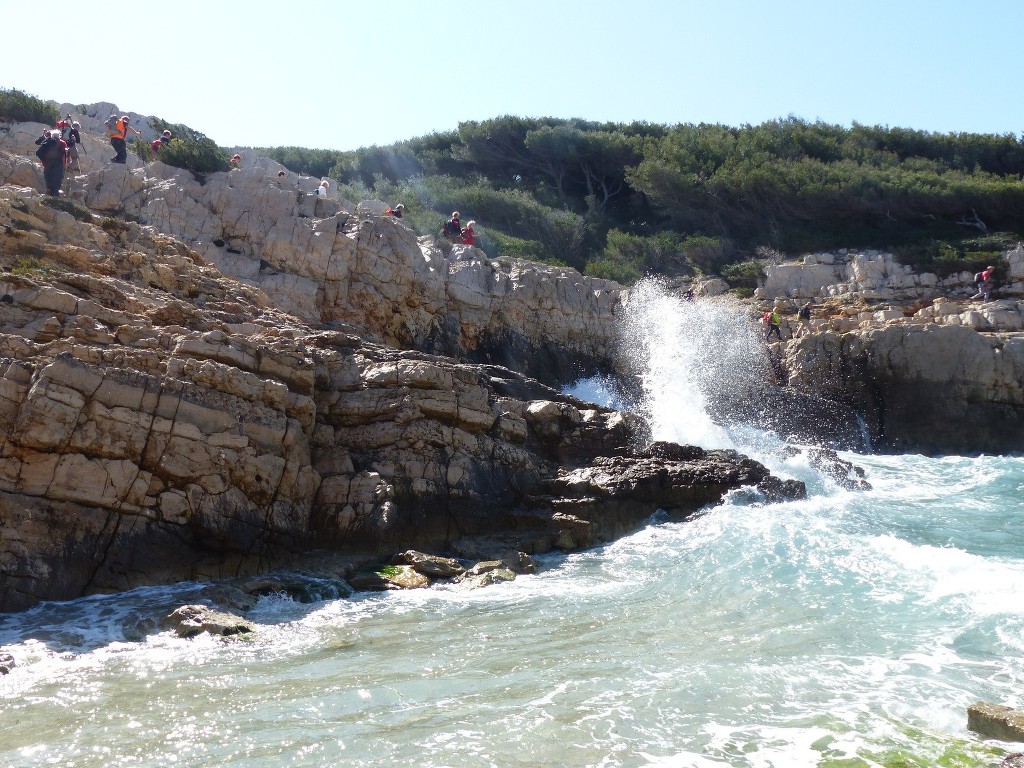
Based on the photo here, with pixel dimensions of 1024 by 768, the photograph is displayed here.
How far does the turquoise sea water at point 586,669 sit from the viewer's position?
5.69 metres

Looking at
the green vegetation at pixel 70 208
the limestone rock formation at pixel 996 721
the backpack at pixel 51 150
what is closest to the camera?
the limestone rock formation at pixel 996 721

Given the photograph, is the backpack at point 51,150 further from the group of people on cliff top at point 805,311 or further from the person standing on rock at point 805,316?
the person standing on rock at point 805,316

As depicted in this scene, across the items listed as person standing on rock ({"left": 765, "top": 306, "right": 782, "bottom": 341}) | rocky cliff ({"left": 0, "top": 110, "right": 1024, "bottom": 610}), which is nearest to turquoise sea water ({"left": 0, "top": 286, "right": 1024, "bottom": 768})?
rocky cliff ({"left": 0, "top": 110, "right": 1024, "bottom": 610})

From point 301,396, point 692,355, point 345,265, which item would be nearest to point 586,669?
point 301,396

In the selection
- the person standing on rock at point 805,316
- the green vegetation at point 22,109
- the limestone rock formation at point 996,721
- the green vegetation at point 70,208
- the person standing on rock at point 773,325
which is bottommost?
the limestone rock formation at point 996,721

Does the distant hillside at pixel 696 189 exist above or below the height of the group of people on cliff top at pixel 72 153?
above

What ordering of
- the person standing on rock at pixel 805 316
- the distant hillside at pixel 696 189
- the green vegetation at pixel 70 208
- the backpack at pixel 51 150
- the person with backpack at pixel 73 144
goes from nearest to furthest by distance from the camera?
the green vegetation at pixel 70 208 < the backpack at pixel 51 150 < the person with backpack at pixel 73 144 < the person standing on rock at pixel 805 316 < the distant hillside at pixel 696 189

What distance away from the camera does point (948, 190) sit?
31766mm

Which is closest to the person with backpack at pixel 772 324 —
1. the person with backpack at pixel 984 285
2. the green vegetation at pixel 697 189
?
the person with backpack at pixel 984 285

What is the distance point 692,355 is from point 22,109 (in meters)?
18.5

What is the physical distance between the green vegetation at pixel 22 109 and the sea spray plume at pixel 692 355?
1617 centimetres

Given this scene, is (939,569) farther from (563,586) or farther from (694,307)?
(694,307)

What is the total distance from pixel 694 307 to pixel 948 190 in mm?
13534

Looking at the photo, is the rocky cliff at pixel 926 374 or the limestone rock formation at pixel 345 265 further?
the rocky cliff at pixel 926 374
